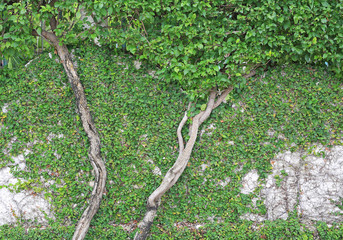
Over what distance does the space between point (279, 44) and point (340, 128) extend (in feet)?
5.36

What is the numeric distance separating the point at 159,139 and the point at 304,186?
2404mm

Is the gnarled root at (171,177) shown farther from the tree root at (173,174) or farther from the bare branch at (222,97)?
the bare branch at (222,97)

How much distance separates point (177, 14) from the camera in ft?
14.3

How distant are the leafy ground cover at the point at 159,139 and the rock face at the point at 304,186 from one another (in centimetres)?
13

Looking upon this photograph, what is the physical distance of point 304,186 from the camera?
187 inches

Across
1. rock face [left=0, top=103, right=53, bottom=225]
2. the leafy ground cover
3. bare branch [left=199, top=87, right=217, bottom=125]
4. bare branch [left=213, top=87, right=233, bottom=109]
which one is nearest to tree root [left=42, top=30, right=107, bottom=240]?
the leafy ground cover

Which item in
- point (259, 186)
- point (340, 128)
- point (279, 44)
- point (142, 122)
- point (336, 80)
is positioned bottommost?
point (259, 186)

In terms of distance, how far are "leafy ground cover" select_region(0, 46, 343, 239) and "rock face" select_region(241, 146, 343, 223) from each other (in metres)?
0.13

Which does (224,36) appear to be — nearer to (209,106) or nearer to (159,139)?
(209,106)

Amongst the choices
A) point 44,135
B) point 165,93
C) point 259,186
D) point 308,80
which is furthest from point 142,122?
point 308,80

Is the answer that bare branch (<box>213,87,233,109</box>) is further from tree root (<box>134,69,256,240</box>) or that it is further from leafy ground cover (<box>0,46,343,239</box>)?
tree root (<box>134,69,256,240</box>)

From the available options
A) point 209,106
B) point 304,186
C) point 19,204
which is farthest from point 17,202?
point 304,186

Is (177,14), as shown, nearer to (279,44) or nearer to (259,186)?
(279,44)

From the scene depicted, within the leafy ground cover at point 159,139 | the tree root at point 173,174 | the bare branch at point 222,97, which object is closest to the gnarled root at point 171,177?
the tree root at point 173,174
